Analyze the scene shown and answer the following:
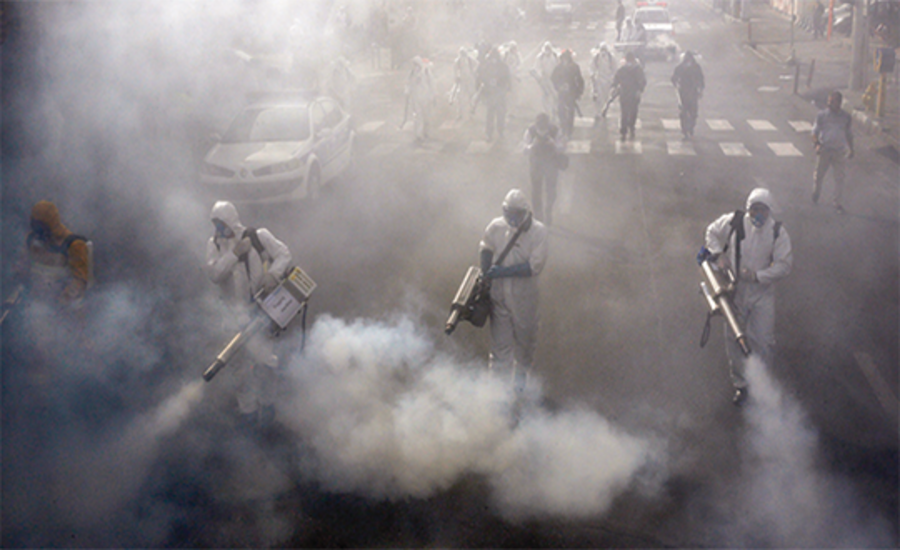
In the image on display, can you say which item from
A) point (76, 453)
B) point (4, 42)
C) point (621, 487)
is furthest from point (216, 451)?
point (4, 42)

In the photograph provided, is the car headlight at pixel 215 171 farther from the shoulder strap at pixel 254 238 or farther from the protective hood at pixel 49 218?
the shoulder strap at pixel 254 238

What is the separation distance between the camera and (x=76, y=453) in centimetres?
566

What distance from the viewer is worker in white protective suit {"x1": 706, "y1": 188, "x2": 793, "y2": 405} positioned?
578 centimetres

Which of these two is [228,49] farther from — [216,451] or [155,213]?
[216,451]

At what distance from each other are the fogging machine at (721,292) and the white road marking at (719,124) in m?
12.1

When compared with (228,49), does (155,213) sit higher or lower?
lower

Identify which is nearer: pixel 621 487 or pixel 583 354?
pixel 621 487

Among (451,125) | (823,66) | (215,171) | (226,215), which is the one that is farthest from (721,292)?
(823,66)

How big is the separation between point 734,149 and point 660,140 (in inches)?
62.5

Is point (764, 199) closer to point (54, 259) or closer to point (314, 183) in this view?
point (54, 259)

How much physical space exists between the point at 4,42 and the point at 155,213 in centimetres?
326

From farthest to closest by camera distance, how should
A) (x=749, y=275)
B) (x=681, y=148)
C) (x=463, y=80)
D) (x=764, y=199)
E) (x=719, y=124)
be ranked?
1. (x=463, y=80)
2. (x=719, y=124)
3. (x=681, y=148)
4. (x=749, y=275)
5. (x=764, y=199)

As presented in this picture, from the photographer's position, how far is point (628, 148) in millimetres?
15531

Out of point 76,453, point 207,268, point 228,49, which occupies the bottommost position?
point 76,453
